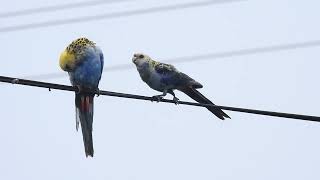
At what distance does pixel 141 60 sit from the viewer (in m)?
8.78

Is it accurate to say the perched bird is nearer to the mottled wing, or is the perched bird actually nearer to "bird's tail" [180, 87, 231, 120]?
the mottled wing

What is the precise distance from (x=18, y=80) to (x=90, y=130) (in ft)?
6.11

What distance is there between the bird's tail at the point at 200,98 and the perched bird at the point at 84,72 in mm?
1108

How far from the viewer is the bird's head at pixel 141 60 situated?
8.77 metres

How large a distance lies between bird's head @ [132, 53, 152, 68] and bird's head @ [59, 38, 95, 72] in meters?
0.65

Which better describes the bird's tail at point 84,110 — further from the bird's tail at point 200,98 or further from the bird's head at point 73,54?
the bird's tail at point 200,98

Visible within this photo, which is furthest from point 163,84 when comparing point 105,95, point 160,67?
point 105,95

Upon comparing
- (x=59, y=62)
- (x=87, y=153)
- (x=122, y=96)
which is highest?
(x=59, y=62)

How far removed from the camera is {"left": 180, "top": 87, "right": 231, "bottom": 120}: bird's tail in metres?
7.81

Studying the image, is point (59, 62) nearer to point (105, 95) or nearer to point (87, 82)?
point (87, 82)

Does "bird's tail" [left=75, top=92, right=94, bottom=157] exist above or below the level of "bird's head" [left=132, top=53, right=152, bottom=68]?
below

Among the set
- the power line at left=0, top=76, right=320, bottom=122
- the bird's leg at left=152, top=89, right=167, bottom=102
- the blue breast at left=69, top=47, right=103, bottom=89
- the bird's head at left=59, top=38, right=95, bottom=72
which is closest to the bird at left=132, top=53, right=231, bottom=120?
the bird's leg at left=152, top=89, right=167, bottom=102

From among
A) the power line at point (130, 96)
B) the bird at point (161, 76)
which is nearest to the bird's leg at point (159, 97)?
the bird at point (161, 76)

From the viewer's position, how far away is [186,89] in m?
8.49
